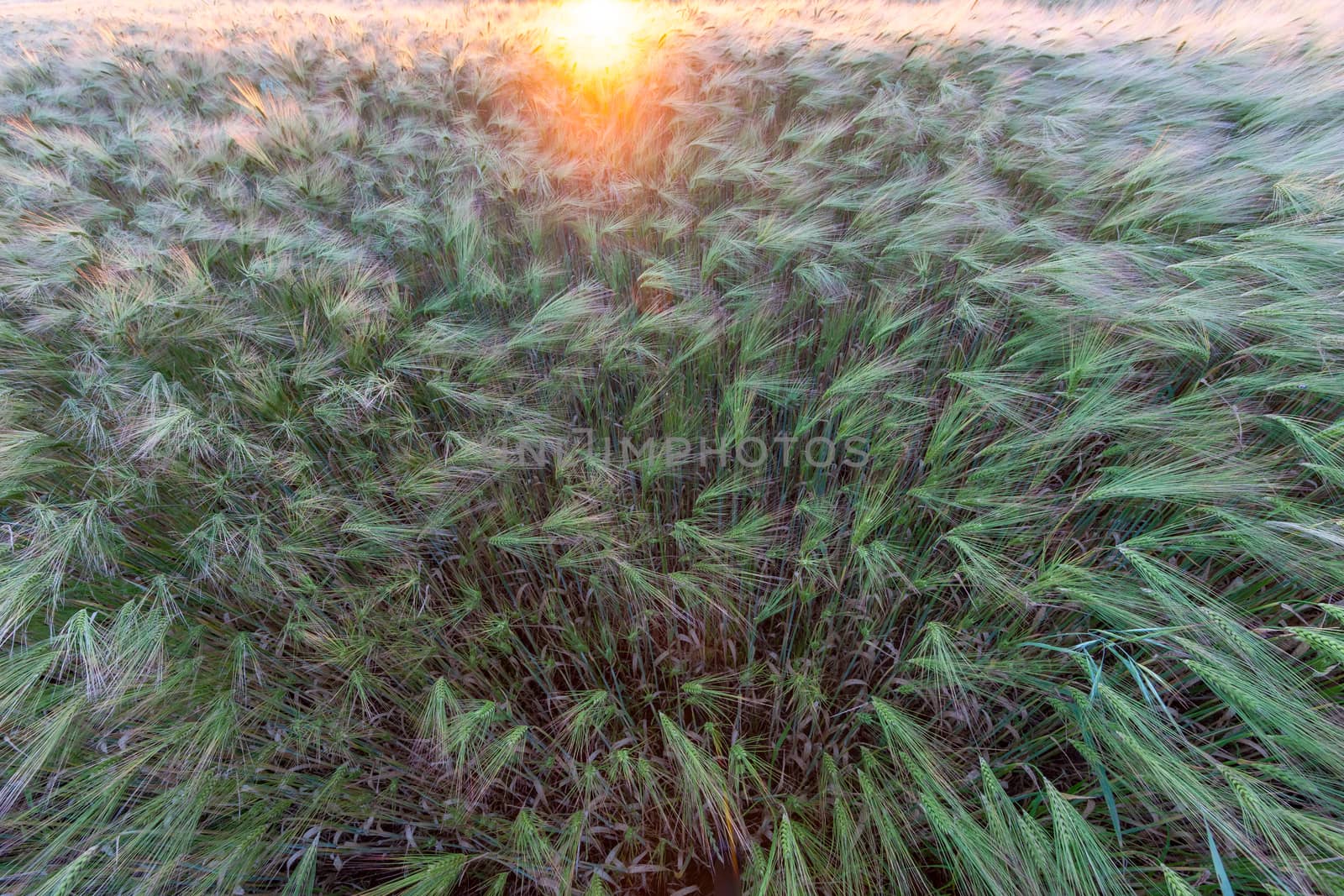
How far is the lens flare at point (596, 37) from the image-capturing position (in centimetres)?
305

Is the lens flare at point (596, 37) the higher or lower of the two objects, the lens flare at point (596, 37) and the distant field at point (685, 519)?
the higher

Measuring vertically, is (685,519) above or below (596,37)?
below

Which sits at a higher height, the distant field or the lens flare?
the lens flare

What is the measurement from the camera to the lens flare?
305cm

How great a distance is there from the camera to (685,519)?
120 centimetres

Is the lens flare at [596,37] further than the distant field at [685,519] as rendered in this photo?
Yes

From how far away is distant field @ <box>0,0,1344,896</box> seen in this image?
2.55 feet

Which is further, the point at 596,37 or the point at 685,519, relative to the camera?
the point at 596,37

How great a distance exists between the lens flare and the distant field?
53.7 inches

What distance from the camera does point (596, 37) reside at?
3422 mm

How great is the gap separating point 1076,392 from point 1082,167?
119 centimetres

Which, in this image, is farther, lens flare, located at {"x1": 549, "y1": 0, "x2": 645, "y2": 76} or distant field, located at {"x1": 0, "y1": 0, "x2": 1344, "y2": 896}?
lens flare, located at {"x1": 549, "y1": 0, "x2": 645, "y2": 76}

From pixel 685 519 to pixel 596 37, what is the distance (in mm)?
3516

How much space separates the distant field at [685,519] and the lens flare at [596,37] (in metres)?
1.36
